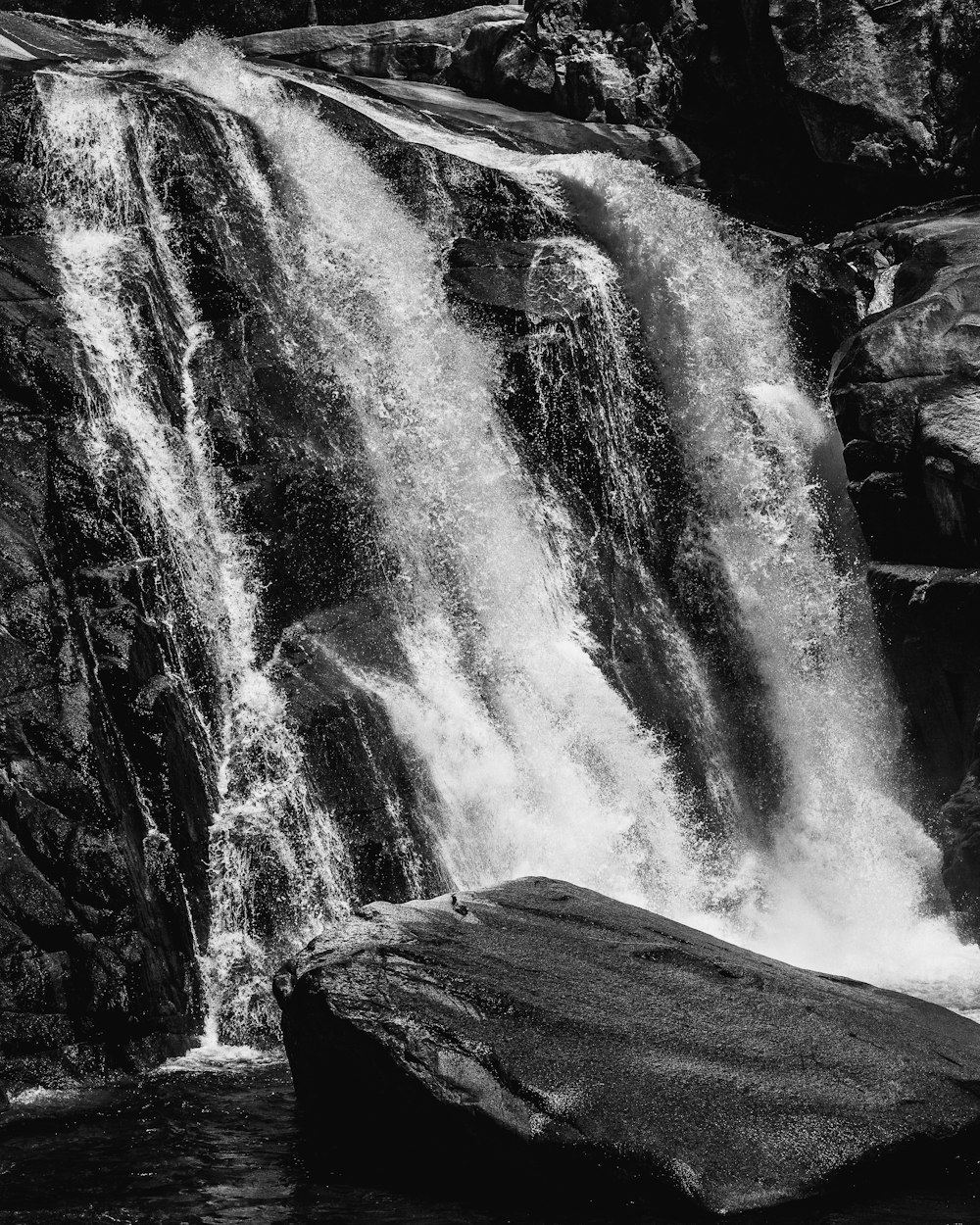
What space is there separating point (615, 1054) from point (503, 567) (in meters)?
8.61

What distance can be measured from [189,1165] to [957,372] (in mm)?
11743

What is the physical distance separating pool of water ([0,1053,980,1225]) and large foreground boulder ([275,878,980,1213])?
0.78 ft

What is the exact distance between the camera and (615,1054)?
752cm

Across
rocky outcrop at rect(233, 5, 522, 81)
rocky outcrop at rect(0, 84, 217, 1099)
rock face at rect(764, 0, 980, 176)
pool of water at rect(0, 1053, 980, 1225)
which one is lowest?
pool of water at rect(0, 1053, 980, 1225)

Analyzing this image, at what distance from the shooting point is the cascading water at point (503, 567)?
1305cm

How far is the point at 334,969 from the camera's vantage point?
26.3 ft

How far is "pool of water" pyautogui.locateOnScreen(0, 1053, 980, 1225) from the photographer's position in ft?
22.3

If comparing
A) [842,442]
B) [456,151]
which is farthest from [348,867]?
[456,151]

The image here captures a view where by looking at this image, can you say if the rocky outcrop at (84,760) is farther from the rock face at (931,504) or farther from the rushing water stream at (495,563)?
the rock face at (931,504)

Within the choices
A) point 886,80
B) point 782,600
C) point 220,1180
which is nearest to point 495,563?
point 782,600

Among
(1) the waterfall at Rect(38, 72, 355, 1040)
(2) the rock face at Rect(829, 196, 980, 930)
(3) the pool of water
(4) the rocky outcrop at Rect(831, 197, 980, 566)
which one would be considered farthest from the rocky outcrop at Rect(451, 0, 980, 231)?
(3) the pool of water

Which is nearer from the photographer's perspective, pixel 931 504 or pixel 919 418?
pixel 931 504

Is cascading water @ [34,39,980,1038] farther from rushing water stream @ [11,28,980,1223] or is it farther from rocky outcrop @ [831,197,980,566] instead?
rocky outcrop @ [831,197,980,566]

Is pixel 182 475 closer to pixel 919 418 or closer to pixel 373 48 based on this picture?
pixel 919 418
